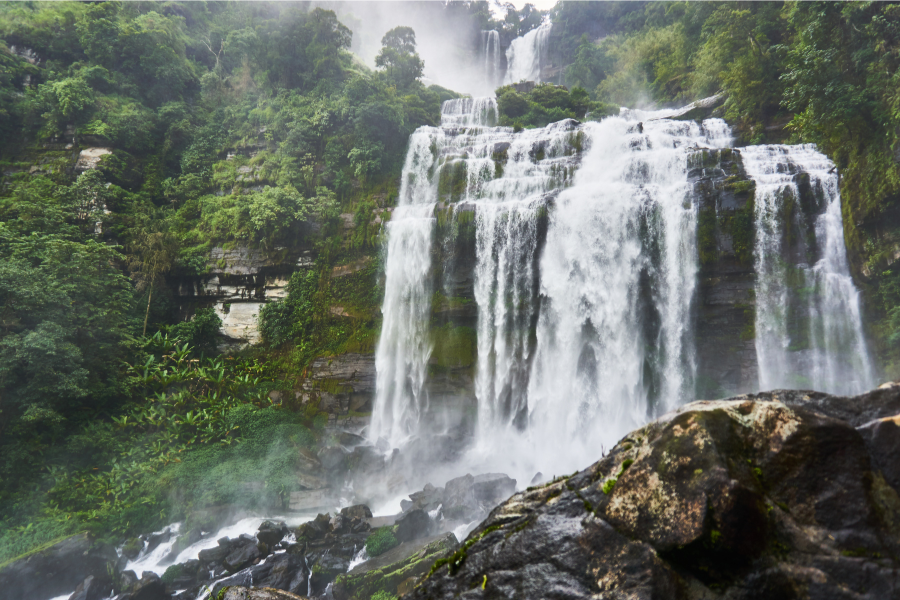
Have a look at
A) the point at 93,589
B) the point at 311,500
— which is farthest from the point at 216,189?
the point at 93,589

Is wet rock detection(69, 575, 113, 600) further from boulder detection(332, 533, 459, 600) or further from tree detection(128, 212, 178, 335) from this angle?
tree detection(128, 212, 178, 335)

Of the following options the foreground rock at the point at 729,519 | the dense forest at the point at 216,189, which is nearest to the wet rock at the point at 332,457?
the dense forest at the point at 216,189

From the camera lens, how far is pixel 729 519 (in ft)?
A: 7.27

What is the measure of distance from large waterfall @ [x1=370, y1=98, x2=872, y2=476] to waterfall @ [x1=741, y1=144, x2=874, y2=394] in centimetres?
3

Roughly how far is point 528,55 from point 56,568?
4120cm

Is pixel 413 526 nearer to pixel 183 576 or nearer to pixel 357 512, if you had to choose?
pixel 357 512

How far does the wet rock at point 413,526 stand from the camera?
10094 millimetres

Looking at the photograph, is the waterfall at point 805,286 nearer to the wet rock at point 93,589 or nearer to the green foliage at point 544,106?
the green foliage at point 544,106

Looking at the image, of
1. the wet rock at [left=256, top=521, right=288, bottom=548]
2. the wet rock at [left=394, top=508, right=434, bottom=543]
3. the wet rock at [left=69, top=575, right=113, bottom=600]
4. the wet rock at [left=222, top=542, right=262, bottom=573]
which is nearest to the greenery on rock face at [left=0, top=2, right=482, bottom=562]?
the wet rock at [left=69, top=575, right=113, bottom=600]

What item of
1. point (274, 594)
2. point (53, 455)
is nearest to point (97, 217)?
point (53, 455)

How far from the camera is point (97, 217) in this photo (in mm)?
16047

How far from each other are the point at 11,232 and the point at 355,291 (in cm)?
1046

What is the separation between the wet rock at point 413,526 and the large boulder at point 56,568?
6.67 m

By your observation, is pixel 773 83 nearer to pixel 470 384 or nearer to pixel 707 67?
pixel 707 67
